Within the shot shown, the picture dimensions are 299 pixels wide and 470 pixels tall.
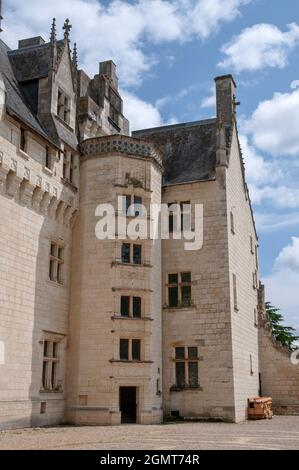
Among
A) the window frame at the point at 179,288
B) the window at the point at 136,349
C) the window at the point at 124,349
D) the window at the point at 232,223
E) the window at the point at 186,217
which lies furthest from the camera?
the window at the point at 232,223

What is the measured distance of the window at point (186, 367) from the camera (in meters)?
21.7

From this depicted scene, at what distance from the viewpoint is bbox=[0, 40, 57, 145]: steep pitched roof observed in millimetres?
18422

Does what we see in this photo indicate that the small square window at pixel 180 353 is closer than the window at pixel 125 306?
No

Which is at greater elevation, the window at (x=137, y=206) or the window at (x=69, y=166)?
the window at (x=69, y=166)

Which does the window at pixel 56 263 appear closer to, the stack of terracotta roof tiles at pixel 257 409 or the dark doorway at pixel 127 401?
the dark doorway at pixel 127 401

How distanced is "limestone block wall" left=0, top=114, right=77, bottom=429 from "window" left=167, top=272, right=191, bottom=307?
4506 mm

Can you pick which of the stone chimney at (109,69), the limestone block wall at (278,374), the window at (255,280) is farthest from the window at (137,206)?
the limestone block wall at (278,374)

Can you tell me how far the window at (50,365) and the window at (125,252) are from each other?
153 inches

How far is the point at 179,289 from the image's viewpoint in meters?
22.8

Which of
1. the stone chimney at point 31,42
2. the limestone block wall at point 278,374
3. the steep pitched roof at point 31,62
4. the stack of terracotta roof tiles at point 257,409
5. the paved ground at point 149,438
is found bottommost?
the paved ground at point 149,438

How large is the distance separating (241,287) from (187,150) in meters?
6.66

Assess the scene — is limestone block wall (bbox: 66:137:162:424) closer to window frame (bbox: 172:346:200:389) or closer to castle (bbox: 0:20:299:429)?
castle (bbox: 0:20:299:429)

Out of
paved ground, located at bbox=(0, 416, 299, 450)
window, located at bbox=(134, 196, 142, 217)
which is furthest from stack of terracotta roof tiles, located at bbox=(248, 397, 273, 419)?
window, located at bbox=(134, 196, 142, 217)

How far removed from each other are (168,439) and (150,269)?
27.0ft
